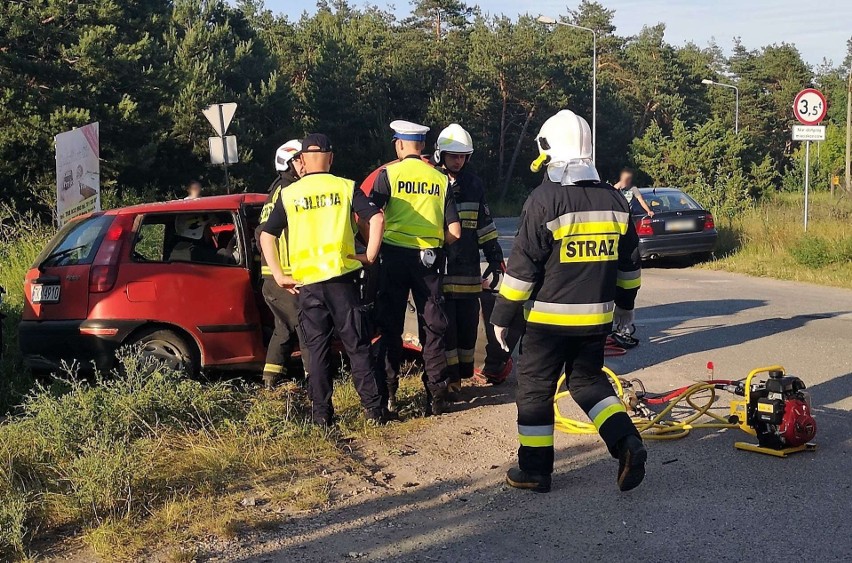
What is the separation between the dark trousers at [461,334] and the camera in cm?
664

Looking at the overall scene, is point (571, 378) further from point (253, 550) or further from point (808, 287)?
point (808, 287)

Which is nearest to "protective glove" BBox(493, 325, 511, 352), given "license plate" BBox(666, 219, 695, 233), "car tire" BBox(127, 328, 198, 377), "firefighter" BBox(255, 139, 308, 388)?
"firefighter" BBox(255, 139, 308, 388)

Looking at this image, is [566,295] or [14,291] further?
[14,291]

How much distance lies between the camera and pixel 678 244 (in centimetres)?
1619

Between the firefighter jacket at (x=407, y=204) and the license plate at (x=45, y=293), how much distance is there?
2.55m

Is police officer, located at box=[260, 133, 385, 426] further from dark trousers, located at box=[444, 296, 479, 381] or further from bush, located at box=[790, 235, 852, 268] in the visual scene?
bush, located at box=[790, 235, 852, 268]

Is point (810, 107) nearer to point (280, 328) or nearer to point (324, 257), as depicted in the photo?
point (280, 328)

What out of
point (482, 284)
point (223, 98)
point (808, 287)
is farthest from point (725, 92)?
point (482, 284)

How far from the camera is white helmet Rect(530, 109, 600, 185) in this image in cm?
470

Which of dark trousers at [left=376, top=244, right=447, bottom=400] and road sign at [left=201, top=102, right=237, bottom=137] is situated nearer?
dark trousers at [left=376, top=244, right=447, bottom=400]

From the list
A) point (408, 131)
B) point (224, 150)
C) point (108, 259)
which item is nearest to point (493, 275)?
point (408, 131)

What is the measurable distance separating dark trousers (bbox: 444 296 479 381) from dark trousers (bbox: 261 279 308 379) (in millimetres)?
1132

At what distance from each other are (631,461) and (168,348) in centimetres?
380

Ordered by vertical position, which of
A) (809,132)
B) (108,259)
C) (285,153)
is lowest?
(108,259)
